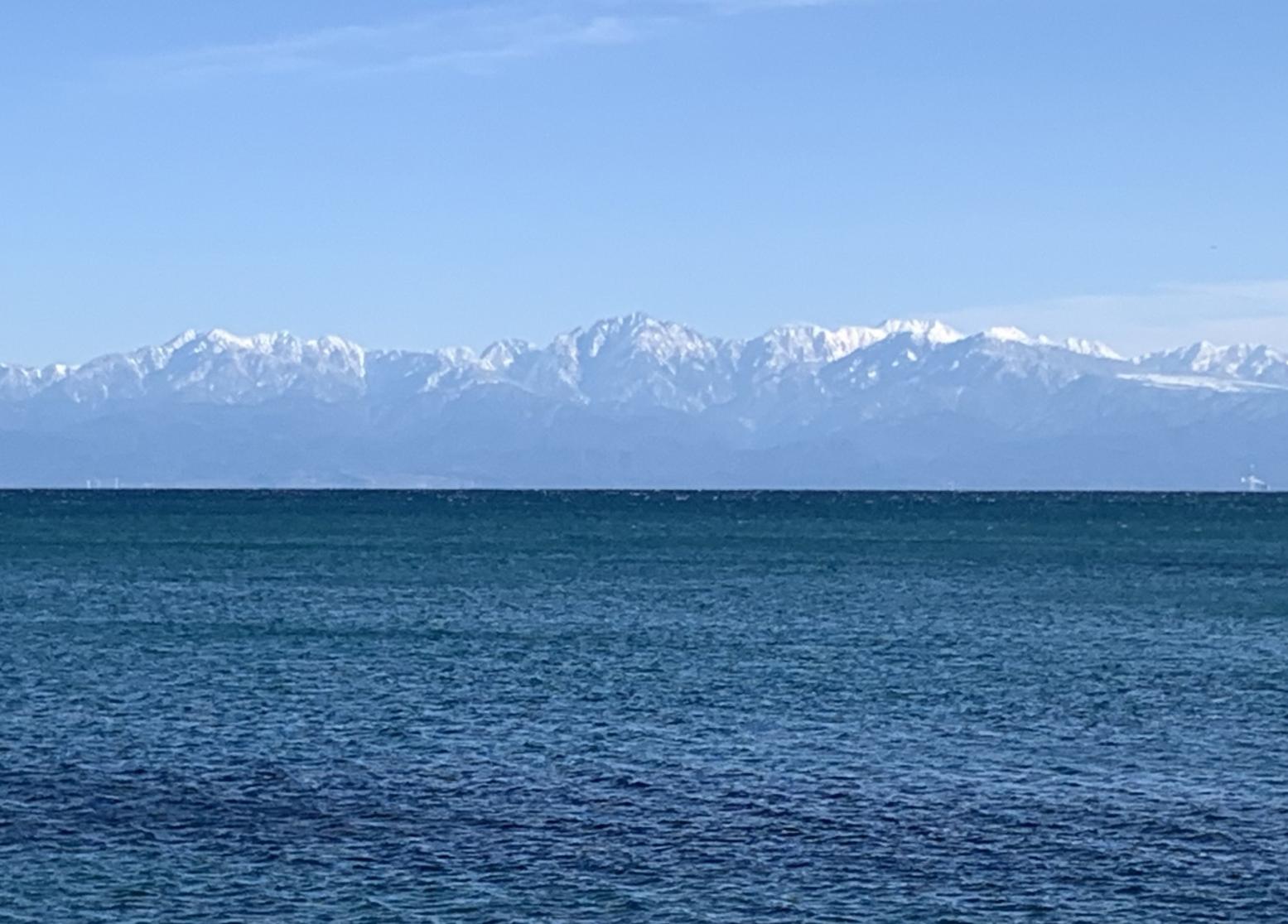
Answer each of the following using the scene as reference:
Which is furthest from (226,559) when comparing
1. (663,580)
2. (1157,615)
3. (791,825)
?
(791,825)

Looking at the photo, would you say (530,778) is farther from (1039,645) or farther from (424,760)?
(1039,645)

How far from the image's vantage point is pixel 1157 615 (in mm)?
105250

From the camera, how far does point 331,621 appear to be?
324 feet

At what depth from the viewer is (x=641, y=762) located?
56.7 m

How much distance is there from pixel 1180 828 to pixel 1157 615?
2337 inches

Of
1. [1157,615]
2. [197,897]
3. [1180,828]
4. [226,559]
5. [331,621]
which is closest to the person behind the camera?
[197,897]

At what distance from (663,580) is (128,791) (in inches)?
3228

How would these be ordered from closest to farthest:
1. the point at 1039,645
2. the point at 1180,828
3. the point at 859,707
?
the point at 1180,828 → the point at 859,707 → the point at 1039,645

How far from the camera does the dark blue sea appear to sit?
42406 millimetres

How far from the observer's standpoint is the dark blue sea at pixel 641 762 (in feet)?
139

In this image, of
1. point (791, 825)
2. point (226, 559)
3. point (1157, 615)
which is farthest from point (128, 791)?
point (226, 559)

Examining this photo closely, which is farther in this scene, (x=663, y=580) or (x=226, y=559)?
(x=226, y=559)

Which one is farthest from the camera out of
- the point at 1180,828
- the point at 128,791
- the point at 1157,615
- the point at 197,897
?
the point at 1157,615

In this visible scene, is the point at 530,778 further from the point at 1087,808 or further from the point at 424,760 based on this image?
the point at 1087,808
